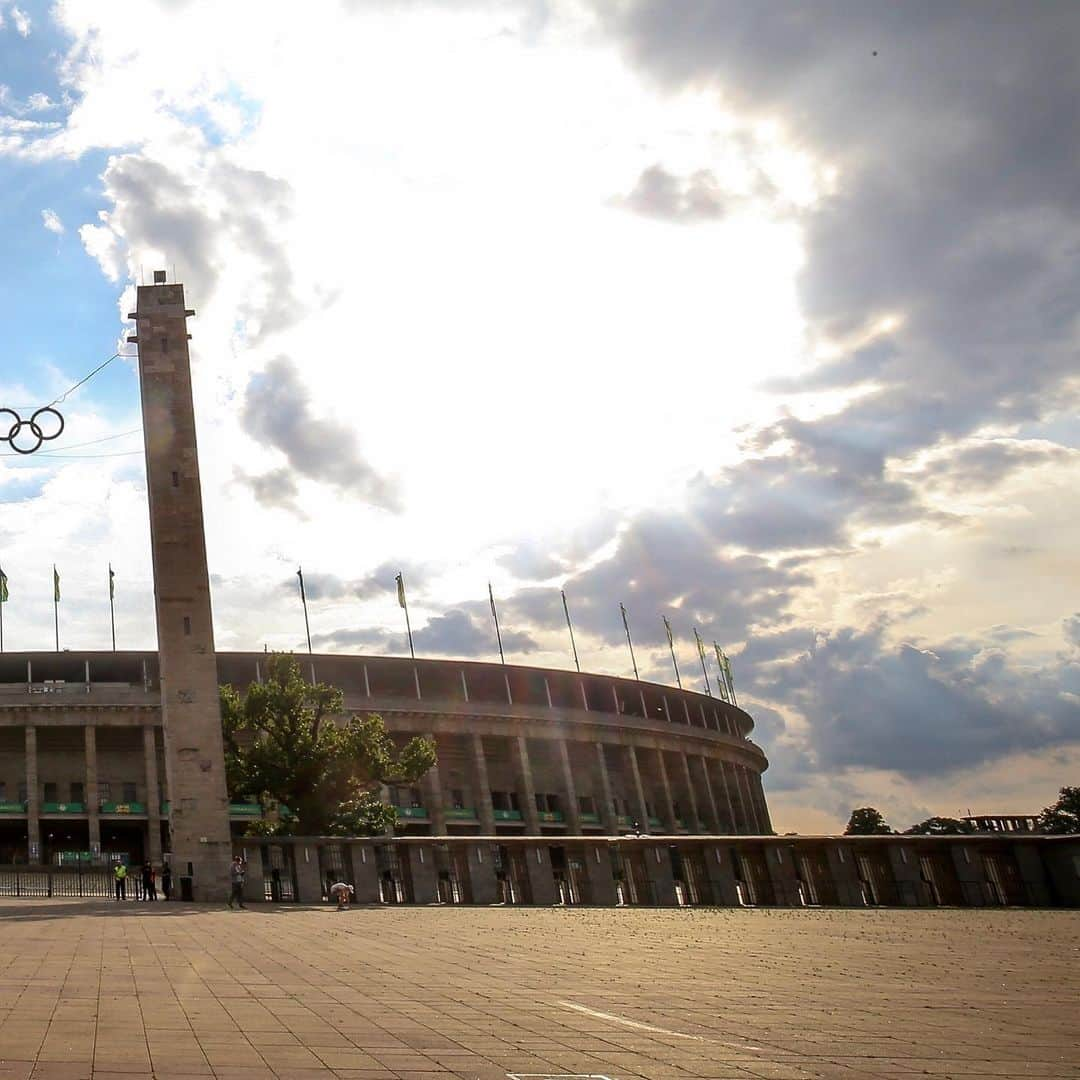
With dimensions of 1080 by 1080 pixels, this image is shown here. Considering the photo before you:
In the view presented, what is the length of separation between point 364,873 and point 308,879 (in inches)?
71.3

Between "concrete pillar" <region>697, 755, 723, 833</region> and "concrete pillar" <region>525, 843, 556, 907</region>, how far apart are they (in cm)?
6820

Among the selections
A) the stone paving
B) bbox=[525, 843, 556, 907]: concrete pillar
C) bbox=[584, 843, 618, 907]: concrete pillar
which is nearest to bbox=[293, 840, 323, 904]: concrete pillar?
bbox=[525, 843, 556, 907]: concrete pillar

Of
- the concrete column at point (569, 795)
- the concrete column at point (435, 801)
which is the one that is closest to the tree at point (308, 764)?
the concrete column at point (435, 801)

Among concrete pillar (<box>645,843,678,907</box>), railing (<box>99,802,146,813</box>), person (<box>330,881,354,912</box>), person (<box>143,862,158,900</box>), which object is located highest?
railing (<box>99,802,146,813</box>)

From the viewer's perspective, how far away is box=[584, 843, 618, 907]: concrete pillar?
31.0 m

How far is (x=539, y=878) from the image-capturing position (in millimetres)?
30359

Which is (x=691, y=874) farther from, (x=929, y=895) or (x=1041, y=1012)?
(x=1041, y=1012)

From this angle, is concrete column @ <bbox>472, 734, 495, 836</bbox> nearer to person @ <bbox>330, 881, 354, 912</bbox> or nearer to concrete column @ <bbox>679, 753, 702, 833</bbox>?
concrete column @ <bbox>679, 753, 702, 833</bbox>

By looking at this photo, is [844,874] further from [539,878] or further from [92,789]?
[92,789]

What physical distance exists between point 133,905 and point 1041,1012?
83.4ft

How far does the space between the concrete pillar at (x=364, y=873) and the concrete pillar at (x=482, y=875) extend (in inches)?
105

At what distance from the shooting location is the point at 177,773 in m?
39.0

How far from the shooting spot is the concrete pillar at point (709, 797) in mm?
96125

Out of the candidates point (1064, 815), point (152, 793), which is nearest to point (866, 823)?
point (1064, 815)
